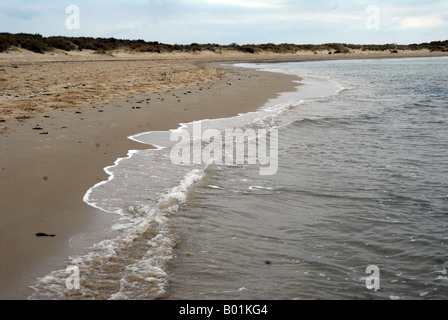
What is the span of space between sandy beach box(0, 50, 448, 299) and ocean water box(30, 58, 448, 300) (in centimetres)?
26

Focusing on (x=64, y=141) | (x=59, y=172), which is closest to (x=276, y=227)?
(x=59, y=172)

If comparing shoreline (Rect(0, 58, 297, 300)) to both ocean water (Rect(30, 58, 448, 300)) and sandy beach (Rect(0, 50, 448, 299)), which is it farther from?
ocean water (Rect(30, 58, 448, 300))

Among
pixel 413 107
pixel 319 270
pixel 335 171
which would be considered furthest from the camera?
pixel 413 107

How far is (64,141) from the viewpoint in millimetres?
8164

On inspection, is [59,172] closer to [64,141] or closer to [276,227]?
[64,141]

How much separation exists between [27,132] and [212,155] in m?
3.70

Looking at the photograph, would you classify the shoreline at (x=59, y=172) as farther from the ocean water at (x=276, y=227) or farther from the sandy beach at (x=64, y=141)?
the ocean water at (x=276, y=227)

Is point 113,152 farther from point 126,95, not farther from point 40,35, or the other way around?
point 40,35

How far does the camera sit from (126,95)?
576 inches

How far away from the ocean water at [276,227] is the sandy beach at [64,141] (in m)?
0.26

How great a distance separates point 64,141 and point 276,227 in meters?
4.90

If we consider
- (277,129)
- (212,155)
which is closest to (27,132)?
(212,155)

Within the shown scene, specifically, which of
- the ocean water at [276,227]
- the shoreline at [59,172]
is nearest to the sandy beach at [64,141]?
the shoreline at [59,172]
